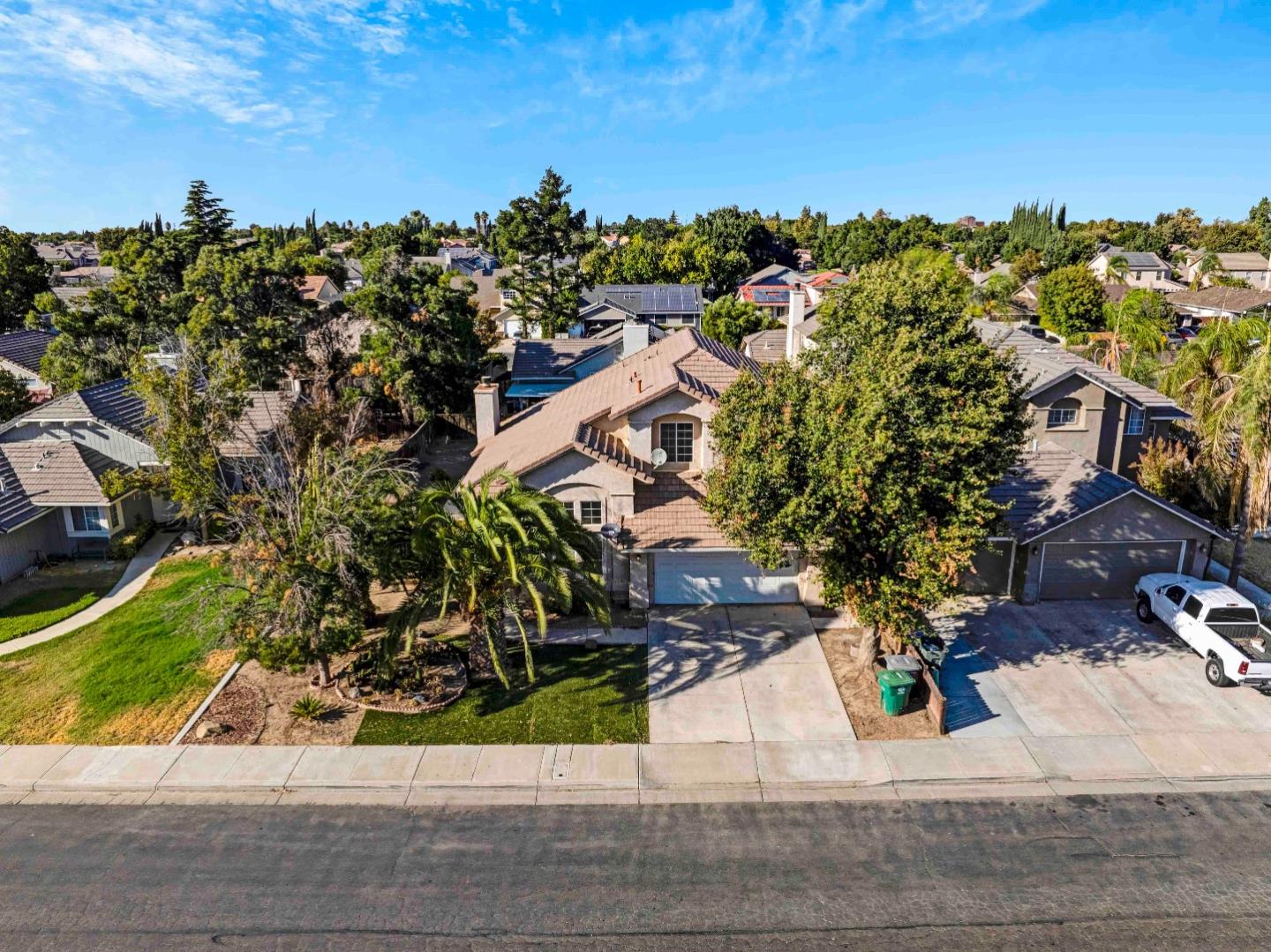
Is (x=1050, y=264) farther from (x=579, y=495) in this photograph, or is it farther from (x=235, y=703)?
(x=235, y=703)

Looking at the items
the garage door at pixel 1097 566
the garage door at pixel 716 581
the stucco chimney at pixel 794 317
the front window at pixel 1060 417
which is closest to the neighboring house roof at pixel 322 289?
the stucco chimney at pixel 794 317

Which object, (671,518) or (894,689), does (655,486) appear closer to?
(671,518)

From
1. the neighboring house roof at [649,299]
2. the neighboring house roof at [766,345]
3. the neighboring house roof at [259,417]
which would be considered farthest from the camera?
the neighboring house roof at [649,299]

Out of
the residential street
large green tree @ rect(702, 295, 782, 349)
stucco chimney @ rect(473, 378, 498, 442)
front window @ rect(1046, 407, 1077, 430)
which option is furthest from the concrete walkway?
large green tree @ rect(702, 295, 782, 349)

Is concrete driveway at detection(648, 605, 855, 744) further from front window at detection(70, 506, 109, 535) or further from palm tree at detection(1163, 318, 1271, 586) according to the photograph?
front window at detection(70, 506, 109, 535)

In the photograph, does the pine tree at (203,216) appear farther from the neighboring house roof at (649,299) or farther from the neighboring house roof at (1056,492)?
the neighboring house roof at (1056,492)

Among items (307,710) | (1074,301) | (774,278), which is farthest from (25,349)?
(774,278)
